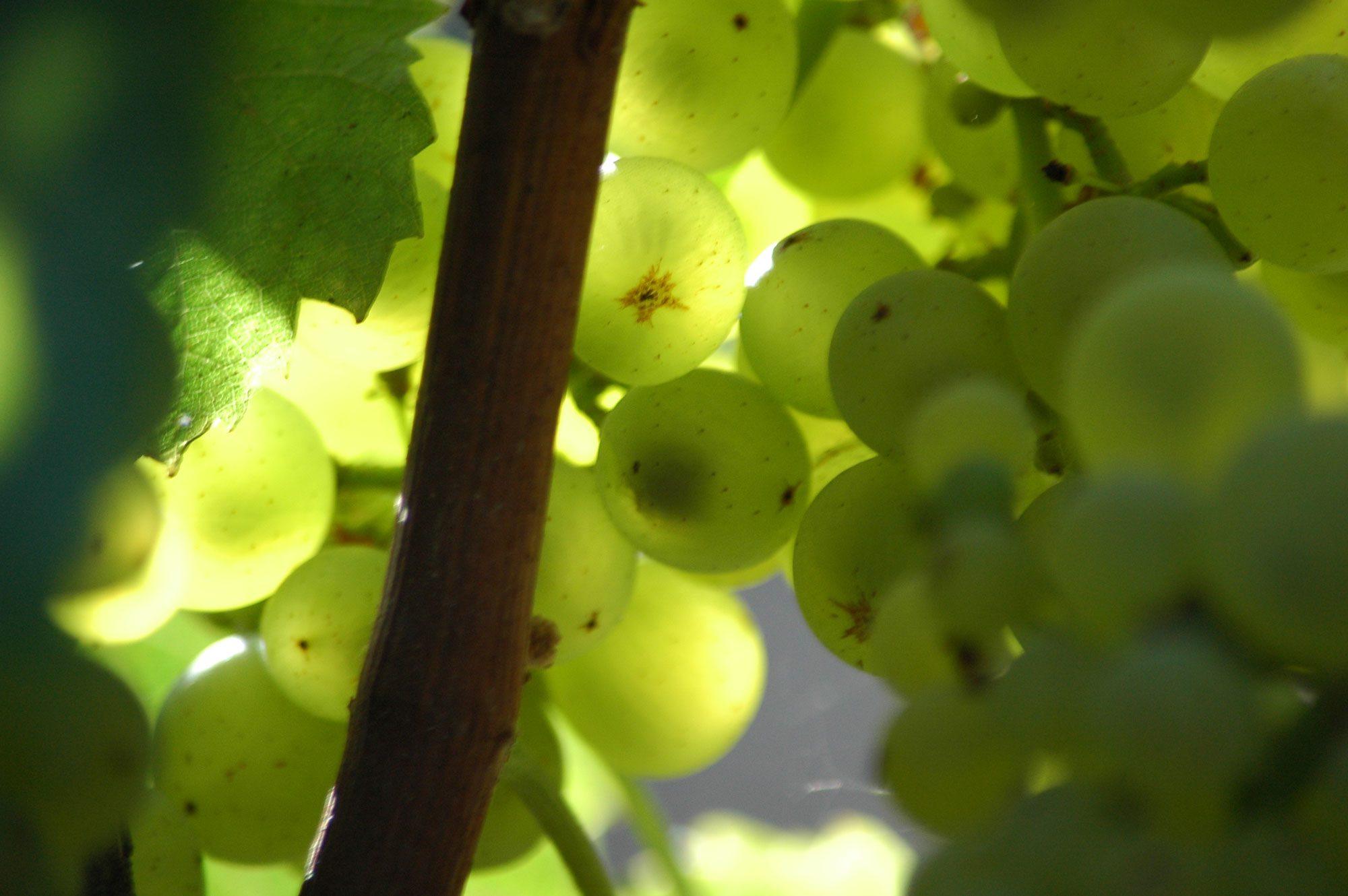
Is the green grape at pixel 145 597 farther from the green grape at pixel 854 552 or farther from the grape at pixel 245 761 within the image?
the green grape at pixel 854 552

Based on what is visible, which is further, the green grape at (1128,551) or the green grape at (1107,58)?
the green grape at (1107,58)

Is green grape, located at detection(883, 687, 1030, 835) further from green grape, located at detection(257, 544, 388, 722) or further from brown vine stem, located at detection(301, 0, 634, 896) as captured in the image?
green grape, located at detection(257, 544, 388, 722)

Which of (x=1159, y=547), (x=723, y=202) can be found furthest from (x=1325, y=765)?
(x=723, y=202)

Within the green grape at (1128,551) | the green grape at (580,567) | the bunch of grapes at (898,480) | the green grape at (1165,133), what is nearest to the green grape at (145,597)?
the bunch of grapes at (898,480)

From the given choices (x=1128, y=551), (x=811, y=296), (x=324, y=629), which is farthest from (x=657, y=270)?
(x=1128, y=551)

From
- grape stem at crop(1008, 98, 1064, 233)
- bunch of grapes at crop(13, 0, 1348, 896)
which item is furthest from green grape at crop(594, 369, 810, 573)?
grape stem at crop(1008, 98, 1064, 233)

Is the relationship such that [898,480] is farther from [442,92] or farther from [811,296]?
[442,92]
